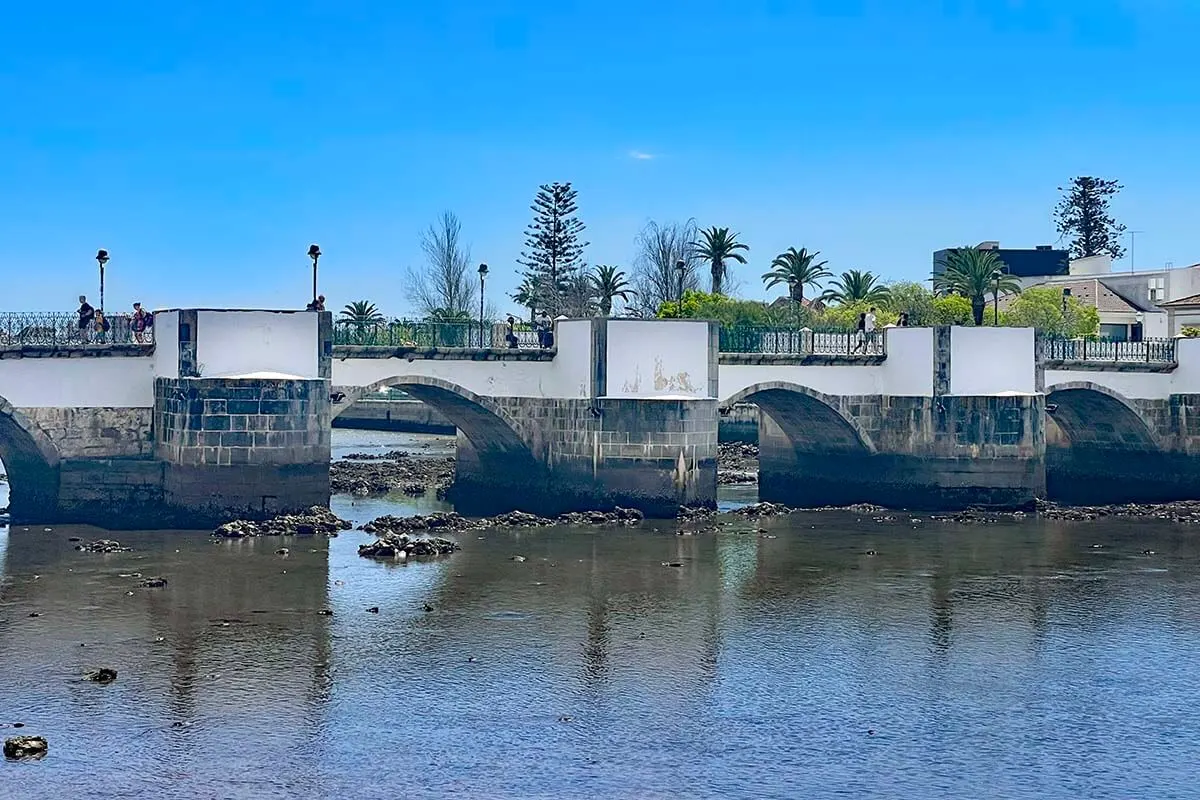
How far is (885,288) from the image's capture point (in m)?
75.8

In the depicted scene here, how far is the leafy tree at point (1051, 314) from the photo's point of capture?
242 ft

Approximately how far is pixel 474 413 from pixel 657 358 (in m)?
5.61

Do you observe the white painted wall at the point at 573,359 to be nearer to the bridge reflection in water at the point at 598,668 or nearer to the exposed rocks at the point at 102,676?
the bridge reflection in water at the point at 598,668

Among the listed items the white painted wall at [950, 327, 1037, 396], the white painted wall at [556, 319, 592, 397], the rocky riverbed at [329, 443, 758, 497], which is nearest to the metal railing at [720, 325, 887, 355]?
the white painted wall at [950, 327, 1037, 396]

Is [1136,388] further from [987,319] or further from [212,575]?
[212,575]

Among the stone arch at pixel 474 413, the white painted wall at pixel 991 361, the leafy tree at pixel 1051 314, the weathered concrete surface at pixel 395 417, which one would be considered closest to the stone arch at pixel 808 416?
the white painted wall at pixel 991 361

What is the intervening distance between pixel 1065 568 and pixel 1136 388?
17620mm

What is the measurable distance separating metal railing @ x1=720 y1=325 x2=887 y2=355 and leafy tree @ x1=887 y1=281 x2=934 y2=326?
2292 cm

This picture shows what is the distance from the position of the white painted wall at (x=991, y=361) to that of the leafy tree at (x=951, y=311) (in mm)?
25610

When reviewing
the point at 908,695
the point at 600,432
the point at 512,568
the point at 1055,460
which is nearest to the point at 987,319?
the point at 1055,460

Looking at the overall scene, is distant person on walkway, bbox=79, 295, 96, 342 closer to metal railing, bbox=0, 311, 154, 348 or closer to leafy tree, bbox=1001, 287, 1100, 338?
metal railing, bbox=0, 311, 154, 348

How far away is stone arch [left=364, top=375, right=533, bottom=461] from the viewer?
140 feet

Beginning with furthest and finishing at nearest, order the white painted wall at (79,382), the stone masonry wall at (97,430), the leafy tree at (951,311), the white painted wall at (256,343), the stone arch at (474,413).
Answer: the leafy tree at (951,311)
the stone arch at (474,413)
the stone masonry wall at (97,430)
the white painted wall at (256,343)
the white painted wall at (79,382)

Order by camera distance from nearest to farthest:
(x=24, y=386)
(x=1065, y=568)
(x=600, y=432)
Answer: (x=1065, y=568)
(x=24, y=386)
(x=600, y=432)
